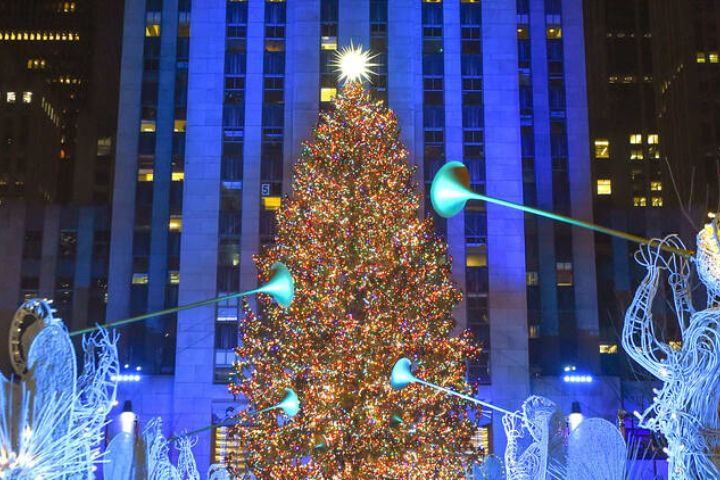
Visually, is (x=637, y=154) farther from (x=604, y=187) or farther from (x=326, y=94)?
(x=326, y=94)

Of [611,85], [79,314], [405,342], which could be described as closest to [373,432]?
[405,342]

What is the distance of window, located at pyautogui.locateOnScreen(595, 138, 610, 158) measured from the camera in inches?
2507

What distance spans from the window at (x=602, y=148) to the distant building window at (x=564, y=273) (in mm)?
24121

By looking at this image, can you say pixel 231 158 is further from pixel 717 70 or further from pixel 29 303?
pixel 717 70

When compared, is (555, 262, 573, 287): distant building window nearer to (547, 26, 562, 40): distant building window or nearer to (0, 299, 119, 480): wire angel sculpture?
(547, 26, 562, 40): distant building window

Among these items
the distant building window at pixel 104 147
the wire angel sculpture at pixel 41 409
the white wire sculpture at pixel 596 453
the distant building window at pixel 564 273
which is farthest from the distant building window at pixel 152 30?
the white wire sculpture at pixel 596 453

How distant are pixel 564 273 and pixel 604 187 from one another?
21.3 metres

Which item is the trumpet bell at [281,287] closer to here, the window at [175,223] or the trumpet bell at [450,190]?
the trumpet bell at [450,190]

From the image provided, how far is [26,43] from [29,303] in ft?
407

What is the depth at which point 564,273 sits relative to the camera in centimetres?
4156

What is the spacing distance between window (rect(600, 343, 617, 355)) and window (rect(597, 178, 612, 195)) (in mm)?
14561

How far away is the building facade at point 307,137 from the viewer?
39.4 m

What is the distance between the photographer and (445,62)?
4153 cm

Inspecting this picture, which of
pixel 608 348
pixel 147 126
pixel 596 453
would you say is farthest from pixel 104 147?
pixel 596 453
